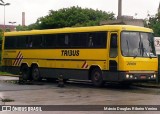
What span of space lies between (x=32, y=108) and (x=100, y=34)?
31.9ft

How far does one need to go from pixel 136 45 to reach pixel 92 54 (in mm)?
2340

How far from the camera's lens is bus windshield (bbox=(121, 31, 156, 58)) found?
22.2m

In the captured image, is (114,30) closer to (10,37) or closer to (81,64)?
(81,64)

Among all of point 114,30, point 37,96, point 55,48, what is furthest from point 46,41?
point 37,96

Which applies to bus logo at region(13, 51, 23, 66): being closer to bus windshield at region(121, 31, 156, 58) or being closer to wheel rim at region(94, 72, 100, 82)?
wheel rim at region(94, 72, 100, 82)

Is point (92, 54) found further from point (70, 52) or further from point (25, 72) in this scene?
point (25, 72)

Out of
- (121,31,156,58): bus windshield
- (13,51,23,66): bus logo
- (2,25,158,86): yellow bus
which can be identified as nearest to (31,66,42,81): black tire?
(2,25,158,86): yellow bus

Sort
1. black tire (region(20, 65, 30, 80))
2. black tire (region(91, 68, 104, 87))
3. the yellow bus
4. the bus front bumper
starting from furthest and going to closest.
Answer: black tire (region(20, 65, 30, 80)) → black tire (region(91, 68, 104, 87)) → the yellow bus → the bus front bumper

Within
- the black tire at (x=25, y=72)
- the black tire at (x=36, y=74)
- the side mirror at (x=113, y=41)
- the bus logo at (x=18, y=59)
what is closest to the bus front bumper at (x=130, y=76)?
the side mirror at (x=113, y=41)

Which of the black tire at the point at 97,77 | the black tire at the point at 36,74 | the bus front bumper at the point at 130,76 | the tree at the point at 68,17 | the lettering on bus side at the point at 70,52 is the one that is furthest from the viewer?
the tree at the point at 68,17

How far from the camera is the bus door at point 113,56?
22141 millimetres

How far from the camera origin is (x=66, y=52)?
2525 cm

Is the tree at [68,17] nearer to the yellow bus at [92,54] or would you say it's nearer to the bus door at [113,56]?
the yellow bus at [92,54]

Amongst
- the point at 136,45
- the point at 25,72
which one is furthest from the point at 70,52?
the point at 25,72
